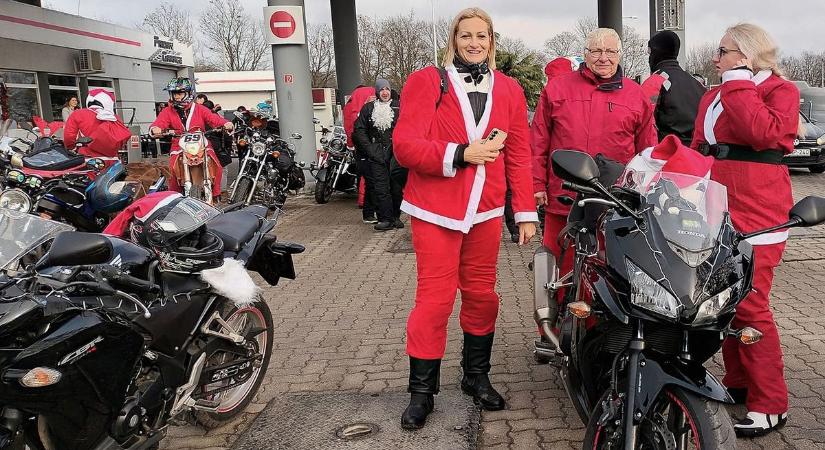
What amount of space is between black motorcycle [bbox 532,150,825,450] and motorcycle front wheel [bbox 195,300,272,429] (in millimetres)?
1681

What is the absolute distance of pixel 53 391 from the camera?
7.59 ft

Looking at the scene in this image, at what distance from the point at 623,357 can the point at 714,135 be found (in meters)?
1.51

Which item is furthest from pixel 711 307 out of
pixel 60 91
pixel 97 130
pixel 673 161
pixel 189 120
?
pixel 60 91

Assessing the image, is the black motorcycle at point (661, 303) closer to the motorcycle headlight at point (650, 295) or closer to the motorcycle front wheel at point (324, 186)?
the motorcycle headlight at point (650, 295)

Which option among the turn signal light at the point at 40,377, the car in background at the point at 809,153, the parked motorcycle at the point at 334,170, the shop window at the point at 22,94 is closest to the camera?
the turn signal light at the point at 40,377

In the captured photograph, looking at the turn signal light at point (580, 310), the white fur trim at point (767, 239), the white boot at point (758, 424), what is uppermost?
the white fur trim at point (767, 239)

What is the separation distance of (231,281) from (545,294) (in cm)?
146

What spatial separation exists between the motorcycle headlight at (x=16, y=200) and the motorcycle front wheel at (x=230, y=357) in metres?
2.65

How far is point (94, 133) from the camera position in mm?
8211

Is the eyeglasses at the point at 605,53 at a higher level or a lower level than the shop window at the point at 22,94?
lower

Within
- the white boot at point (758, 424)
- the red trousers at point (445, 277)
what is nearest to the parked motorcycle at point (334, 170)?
the red trousers at point (445, 277)

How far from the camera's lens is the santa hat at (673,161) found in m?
2.59

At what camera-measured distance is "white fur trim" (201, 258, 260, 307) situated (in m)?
3.08

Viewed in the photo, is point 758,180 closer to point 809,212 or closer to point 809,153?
point 809,212
